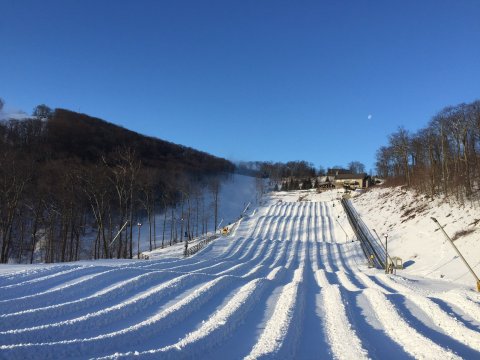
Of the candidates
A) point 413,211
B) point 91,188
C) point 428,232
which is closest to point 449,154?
point 413,211

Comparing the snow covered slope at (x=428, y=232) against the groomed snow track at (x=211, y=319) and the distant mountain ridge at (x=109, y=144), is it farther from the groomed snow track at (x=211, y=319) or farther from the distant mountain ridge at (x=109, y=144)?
the distant mountain ridge at (x=109, y=144)

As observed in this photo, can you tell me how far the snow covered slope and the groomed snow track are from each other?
12.7m

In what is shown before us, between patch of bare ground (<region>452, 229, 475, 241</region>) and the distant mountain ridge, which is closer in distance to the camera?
patch of bare ground (<region>452, 229, 475, 241</region>)

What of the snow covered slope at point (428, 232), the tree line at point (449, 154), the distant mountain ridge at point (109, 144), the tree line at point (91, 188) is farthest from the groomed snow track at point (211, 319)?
the distant mountain ridge at point (109, 144)

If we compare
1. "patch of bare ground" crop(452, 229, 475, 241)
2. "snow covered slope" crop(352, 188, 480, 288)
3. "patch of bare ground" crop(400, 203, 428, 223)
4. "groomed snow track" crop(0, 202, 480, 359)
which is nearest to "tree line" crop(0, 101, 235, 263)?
"groomed snow track" crop(0, 202, 480, 359)

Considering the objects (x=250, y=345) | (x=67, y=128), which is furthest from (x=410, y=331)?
(x=67, y=128)

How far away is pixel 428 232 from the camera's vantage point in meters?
33.9

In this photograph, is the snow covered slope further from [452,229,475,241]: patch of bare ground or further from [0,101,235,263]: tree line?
[0,101,235,263]: tree line

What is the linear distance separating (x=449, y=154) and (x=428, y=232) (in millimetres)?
17260

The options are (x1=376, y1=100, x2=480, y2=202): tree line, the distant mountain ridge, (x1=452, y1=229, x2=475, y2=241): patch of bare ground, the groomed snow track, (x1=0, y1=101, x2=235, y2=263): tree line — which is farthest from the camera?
the distant mountain ridge

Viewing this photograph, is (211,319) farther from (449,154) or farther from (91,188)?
(449,154)

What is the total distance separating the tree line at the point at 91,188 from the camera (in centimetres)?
3042

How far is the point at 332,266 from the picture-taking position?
3175 cm

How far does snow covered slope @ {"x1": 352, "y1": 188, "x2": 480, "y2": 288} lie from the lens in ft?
80.6
